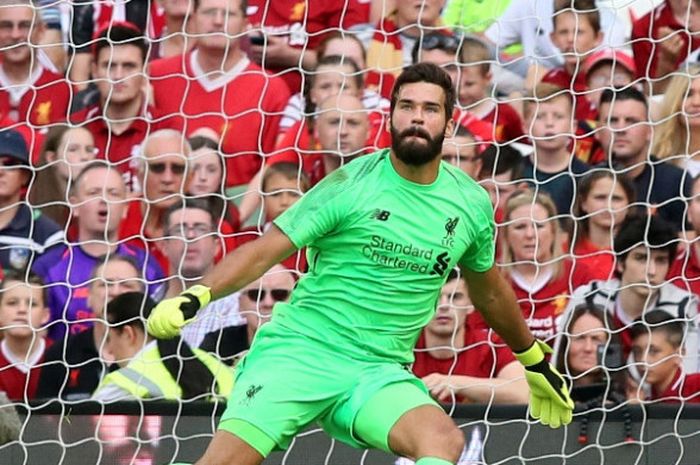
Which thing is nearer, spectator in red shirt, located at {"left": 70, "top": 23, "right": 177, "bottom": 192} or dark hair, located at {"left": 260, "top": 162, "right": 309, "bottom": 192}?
dark hair, located at {"left": 260, "top": 162, "right": 309, "bottom": 192}

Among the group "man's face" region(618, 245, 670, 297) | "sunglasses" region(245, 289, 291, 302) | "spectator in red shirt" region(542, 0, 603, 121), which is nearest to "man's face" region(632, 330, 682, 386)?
"man's face" region(618, 245, 670, 297)

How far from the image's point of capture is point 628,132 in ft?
23.3

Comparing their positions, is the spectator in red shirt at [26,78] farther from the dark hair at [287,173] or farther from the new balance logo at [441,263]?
the new balance logo at [441,263]

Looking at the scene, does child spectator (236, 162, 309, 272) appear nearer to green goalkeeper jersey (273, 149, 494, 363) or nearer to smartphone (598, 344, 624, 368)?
smartphone (598, 344, 624, 368)

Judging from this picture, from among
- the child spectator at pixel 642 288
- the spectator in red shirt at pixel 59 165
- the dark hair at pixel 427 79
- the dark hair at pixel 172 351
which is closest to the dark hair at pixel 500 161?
the child spectator at pixel 642 288

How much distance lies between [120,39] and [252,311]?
151 centimetres

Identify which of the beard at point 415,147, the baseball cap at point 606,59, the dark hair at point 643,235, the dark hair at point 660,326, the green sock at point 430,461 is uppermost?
the beard at point 415,147

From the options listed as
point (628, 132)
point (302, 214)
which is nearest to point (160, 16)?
point (628, 132)

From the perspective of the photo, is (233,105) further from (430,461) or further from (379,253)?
(430,461)

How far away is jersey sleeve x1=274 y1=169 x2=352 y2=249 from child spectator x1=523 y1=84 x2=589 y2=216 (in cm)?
221

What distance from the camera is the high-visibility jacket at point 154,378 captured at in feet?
21.2

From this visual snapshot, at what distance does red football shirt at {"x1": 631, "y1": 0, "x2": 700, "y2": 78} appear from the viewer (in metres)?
7.34

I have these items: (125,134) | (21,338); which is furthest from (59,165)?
(21,338)

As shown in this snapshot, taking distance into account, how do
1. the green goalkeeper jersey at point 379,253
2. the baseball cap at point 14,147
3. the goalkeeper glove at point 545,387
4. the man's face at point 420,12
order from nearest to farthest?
the green goalkeeper jersey at point 379,253 < the goalkeeper glove at point 545,387 < the baseball cap at point 14,147 < the man's face at point 420,12
